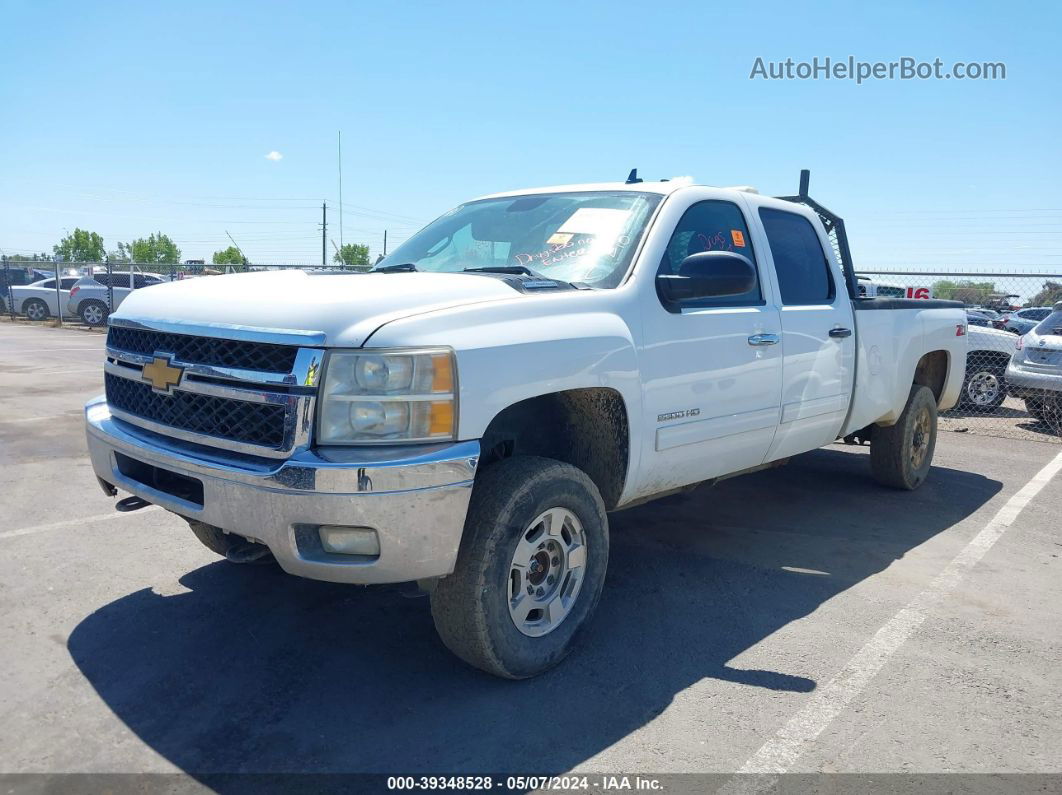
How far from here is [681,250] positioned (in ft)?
13.6

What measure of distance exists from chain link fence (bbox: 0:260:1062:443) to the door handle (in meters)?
2.18

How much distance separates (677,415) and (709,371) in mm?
309

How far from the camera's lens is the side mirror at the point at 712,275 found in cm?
372

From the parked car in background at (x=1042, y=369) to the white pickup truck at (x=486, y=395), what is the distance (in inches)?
252

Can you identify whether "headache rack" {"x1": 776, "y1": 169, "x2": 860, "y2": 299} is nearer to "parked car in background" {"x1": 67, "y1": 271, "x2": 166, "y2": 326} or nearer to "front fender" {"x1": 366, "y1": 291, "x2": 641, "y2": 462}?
"front fender" {"x1": 366, "y1": 291, "x2": 641, "y2": 462}

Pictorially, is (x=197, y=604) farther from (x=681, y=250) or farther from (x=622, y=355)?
(x=681, y=250)

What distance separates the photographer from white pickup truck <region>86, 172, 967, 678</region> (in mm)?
2846

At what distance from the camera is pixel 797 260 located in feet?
16.5

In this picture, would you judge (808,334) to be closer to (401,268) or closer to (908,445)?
(908,445)

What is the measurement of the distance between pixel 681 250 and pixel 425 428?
1867mm

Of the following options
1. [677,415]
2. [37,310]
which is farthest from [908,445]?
[37,310]

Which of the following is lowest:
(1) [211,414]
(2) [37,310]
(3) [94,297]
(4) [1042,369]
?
(2) [37,310]

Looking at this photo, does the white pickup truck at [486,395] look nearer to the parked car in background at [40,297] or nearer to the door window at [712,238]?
the door window at [712,238]

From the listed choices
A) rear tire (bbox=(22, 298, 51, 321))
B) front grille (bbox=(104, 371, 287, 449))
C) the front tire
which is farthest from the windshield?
rear tire (bbox=(22, 298, 51, 321))
